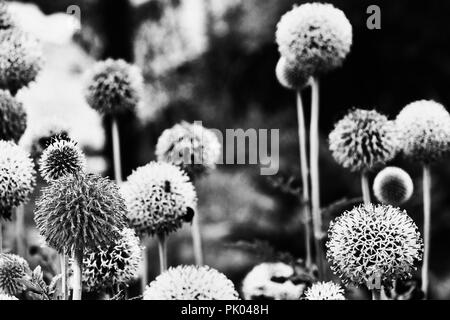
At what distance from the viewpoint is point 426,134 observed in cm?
150

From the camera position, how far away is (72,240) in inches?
43.8

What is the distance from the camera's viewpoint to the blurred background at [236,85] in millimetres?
2699

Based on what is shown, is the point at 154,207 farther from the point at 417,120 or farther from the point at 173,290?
the point at 417,120

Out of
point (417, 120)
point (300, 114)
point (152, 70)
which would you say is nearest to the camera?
point (417, 120)

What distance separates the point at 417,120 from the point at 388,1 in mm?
1387

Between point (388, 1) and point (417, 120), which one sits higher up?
point (388, 1)

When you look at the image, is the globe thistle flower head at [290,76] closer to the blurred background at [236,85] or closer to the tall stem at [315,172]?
the tall stem at [315,172]

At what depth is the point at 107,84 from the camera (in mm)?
1736

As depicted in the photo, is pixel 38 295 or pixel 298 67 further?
pixel 298 67

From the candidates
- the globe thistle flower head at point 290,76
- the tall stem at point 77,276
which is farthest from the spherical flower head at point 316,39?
the tall stem at point 77,276

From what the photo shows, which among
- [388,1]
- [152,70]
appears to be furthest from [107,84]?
[152,70]

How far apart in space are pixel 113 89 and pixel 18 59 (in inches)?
10.7

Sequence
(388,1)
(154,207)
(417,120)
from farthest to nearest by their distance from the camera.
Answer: (388,1), (417,120), (154,207)
